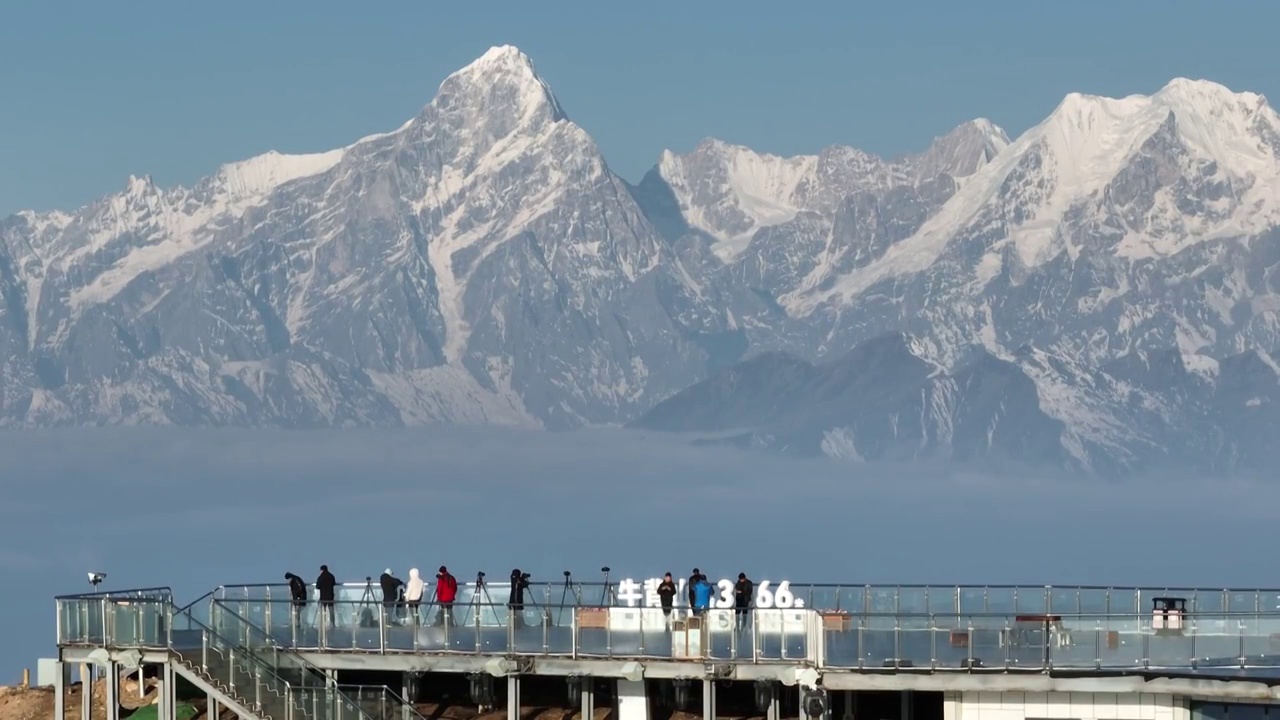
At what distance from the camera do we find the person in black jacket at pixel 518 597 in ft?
240

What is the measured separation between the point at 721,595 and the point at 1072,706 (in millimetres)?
9361

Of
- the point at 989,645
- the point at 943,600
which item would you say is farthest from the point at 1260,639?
the point at 943,600

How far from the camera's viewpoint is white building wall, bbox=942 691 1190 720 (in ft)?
226

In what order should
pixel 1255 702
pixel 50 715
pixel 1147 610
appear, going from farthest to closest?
pixel 50 715 → pixel 1147 610 → pixel 1255 702

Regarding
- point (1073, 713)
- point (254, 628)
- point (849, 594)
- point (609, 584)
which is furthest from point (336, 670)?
point (1073, 713)

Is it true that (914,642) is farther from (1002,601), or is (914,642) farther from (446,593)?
(446,593)

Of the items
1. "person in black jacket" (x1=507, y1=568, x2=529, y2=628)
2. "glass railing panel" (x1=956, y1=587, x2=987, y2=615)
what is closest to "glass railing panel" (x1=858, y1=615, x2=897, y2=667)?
"glass railing panel" (x1=956, y1=587, x2=987, y2=615)

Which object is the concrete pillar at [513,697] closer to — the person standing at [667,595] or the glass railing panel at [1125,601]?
the person standing at [667,595]

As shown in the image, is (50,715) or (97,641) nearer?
(97,641)

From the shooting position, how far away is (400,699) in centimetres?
7306

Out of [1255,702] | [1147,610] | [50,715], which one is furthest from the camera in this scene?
[50,715]

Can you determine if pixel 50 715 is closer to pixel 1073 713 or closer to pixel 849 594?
pixel 849 594

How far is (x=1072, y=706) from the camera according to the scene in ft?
227

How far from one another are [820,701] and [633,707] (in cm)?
702
